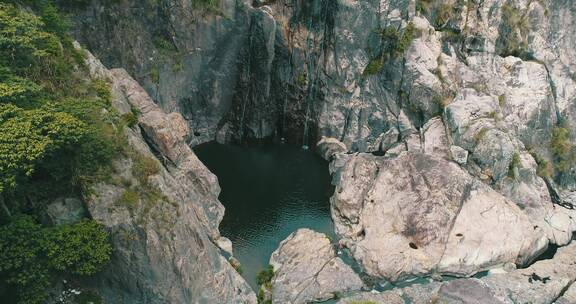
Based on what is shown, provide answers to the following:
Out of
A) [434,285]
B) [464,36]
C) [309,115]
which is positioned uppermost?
[464,36]

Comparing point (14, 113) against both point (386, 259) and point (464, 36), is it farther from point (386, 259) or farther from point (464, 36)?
point (464, 36)

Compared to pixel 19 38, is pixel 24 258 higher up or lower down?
lower down

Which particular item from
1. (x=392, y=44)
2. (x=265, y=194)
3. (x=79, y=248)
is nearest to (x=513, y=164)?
(x=392, y=44)

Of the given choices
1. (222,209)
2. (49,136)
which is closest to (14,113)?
(49,136)

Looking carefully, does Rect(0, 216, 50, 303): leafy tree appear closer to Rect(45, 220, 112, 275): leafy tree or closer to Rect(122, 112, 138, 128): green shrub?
Rect(45, 220, 112, 275): leafy tree

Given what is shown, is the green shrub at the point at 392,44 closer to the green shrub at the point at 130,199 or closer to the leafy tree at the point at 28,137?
the green shrub at the point at 130,199

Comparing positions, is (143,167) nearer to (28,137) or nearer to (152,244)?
(152,244)

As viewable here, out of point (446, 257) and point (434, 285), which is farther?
point (446, 257)
